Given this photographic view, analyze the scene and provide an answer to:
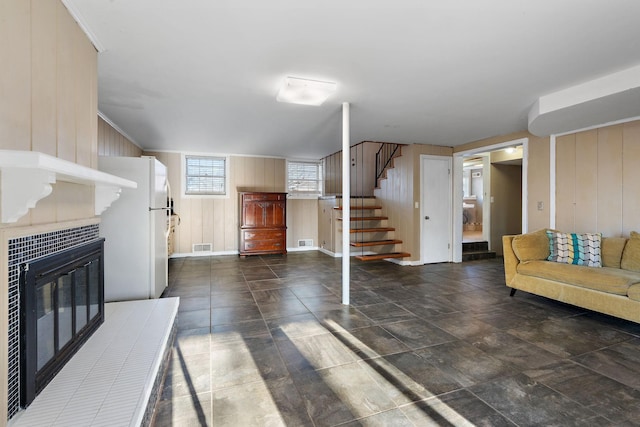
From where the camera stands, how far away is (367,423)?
61.9 inches

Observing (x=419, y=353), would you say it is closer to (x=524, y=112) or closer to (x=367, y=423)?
(x=367, y=423)

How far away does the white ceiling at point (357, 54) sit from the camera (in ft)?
6.01

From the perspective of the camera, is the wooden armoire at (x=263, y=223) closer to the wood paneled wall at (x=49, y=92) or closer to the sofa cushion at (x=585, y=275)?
the wood paneled wall at (x=49, y=92)

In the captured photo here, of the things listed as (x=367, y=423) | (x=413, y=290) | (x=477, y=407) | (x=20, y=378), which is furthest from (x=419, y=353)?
(x=20, y=378)

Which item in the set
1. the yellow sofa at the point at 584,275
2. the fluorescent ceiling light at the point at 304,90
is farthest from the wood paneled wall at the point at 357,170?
the yellow sofa at the point at 584,275

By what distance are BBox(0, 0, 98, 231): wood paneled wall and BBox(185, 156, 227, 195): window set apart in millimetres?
4583

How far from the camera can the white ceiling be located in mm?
1831

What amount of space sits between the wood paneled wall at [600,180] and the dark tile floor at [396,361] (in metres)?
1.23

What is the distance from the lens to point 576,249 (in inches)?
138

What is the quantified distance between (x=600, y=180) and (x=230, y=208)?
645 cm

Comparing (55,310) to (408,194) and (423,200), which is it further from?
(423,200)

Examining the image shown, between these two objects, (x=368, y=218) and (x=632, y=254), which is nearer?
(x=632, y=254)

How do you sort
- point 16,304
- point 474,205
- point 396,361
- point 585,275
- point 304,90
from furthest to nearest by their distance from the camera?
point 474,205 → point 585,275 → point 304,90 → point 396,361 → point 16,304

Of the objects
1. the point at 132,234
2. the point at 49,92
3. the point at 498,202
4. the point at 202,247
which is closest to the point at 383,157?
the point at 498,202
